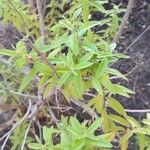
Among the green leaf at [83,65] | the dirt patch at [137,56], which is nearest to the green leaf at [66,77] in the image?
the green leaf at [83,65]

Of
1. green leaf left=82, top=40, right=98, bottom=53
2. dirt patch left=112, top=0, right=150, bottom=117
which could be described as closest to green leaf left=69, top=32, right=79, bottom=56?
green leaf left=82, top=40, right=98, bottom=53

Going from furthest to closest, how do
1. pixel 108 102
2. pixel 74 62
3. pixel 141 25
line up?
pixel 141 25 < pixel 108 102 < pixel 74 62

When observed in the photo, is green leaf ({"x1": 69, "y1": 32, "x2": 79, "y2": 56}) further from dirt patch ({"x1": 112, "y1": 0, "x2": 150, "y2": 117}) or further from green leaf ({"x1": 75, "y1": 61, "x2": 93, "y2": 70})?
dirt patch ({"x1": 112, "y1": 0, "x2": 150, "y2": 117})

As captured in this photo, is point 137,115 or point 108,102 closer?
point 108,102

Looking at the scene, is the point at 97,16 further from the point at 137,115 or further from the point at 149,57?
the point at 137,115

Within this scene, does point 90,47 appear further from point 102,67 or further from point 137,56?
point 137,56

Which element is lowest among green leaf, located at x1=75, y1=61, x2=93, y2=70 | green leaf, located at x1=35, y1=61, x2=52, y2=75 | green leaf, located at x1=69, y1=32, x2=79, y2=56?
green leaf, located at x1=75, y1=61, x2=93, y2=70

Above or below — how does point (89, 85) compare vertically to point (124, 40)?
above

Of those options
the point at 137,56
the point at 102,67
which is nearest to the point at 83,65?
the point at 102,67

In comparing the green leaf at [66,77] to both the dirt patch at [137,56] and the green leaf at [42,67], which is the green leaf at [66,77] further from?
the dirt patch at [137,56]

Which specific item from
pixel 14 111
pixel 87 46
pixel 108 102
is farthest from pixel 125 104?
pixel 87 46

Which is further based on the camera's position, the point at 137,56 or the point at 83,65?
the point at 137,56
